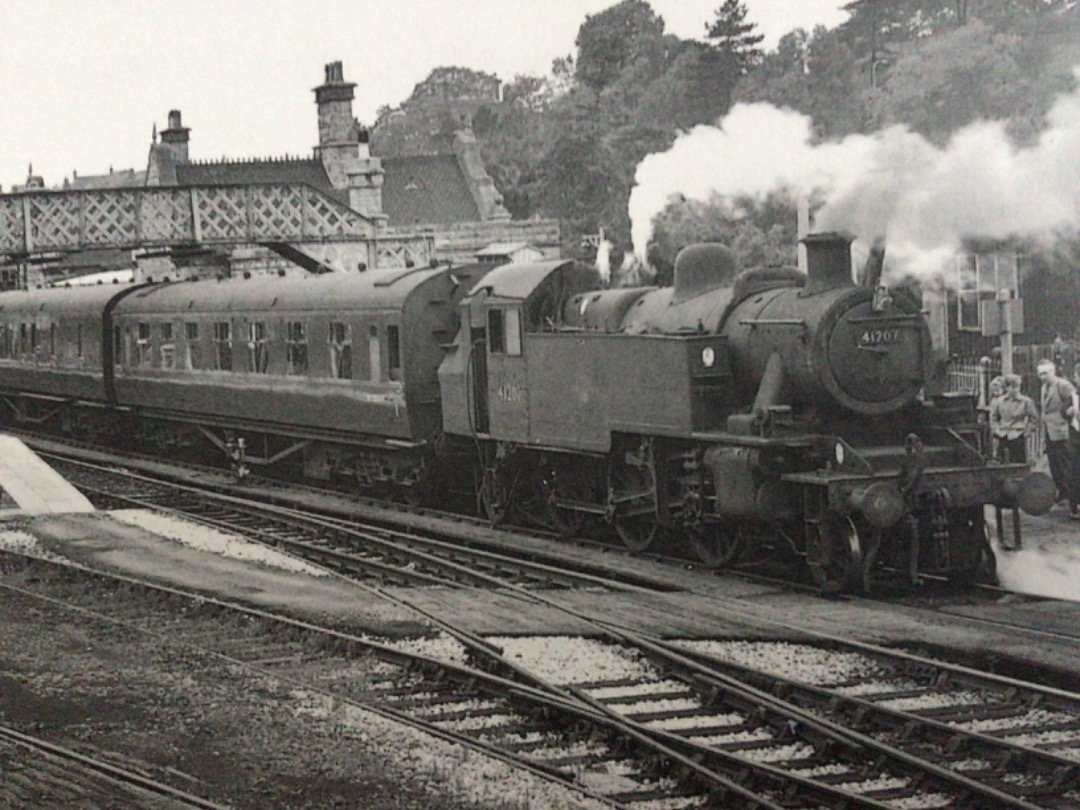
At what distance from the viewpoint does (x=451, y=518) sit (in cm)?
1777

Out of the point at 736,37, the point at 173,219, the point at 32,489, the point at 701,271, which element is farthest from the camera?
the point at 736,37

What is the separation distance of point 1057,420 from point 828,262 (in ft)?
14.9

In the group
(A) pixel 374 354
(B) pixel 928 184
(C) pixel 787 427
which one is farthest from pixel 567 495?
(B) pixel 928 184

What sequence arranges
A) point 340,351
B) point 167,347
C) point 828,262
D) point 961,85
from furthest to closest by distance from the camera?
point 961,85 → point 167,347 → point 340,351 → point 828,262

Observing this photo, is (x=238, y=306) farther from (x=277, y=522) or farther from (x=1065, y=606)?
(x=1065, y=606)

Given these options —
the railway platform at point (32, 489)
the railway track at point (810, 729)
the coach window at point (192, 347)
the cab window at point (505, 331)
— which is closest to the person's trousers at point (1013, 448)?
the cab window at point (505, 331)

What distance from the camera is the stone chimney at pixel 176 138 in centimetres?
6744

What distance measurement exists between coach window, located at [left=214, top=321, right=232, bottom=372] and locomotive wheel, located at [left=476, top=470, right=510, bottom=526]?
7.12m

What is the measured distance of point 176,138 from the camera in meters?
68.1

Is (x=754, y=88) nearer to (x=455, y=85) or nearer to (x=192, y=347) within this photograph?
(x=192, y=347)

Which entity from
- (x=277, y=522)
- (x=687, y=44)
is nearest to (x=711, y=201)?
(x=277, y=522)

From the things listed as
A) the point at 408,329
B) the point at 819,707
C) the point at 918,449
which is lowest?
the point at 819,707

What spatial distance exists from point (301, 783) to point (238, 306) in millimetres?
15504

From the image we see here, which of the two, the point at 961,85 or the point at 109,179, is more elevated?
the point at 109,179
